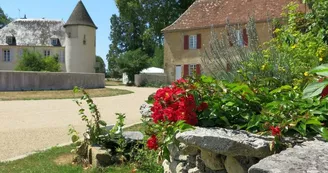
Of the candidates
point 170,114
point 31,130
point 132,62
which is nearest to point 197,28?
point 132,62

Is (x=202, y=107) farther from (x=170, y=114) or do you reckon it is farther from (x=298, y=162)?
(x=298, y=162)

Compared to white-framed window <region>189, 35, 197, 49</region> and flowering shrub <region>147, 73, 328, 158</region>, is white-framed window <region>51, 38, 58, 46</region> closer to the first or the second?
white-framed window <region>189, 35, 197, 49</region>

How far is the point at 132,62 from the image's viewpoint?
1441 inches

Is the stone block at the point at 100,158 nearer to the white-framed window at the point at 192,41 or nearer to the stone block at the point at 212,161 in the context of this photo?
the stone block at the point at 212,161

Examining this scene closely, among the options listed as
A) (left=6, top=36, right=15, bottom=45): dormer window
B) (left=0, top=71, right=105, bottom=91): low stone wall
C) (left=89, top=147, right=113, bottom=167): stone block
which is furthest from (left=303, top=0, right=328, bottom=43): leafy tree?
(left=6, top=36, right=15, bottom=45): dormer window

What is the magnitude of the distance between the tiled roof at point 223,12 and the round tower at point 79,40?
48.2 feet

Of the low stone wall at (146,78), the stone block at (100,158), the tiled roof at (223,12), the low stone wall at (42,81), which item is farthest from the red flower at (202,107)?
the low stone wall at (146,78)

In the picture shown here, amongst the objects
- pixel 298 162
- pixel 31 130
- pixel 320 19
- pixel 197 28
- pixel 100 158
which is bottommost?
pixel 31 130

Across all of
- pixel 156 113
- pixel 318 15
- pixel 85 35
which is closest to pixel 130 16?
pixel 85 35

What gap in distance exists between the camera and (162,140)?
340 cm

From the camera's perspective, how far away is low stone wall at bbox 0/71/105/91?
2405 centimetres

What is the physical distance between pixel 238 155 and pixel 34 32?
49.2 metres

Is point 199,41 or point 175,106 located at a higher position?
point 199,41

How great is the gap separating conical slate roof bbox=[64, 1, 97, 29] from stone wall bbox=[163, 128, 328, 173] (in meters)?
39.8
